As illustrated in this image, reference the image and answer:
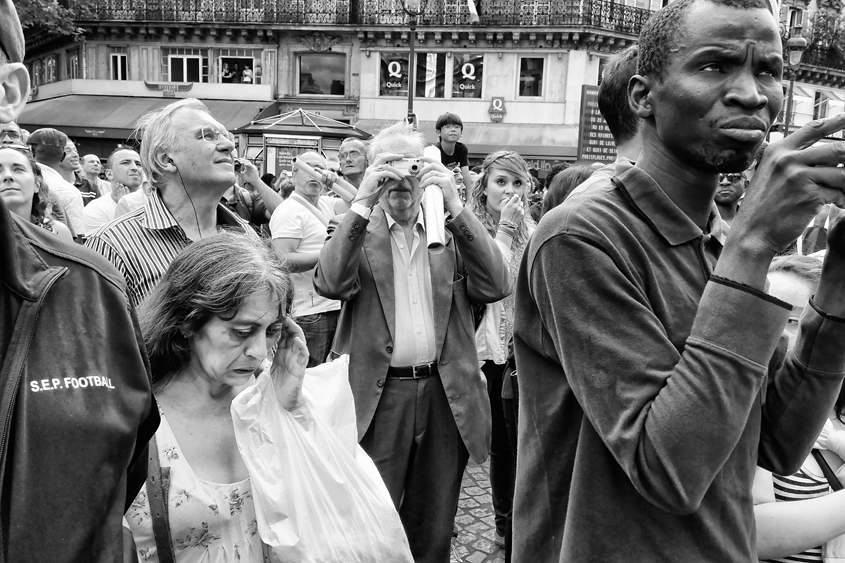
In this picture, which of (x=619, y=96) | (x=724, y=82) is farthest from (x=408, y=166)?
(x=724, y=82)

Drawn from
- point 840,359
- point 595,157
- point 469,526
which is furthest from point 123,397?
point 595,157

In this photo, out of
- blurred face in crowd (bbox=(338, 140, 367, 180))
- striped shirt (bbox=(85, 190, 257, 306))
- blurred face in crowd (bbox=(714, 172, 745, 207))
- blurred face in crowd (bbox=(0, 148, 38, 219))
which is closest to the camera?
striped shirt (bbox=(85, 190, 257, 306))

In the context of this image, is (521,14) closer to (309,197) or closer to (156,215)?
(309,197)

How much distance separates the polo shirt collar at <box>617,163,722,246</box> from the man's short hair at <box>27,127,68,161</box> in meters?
6.56

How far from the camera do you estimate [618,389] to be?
1215mm

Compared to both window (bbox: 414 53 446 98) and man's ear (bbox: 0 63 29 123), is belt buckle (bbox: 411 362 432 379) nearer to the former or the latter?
man's ear (bbox: 0 63 29 123)

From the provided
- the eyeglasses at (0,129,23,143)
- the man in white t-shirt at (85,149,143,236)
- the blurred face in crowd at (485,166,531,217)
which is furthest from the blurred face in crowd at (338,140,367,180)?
the eyeglasses at (0,129,23,143)

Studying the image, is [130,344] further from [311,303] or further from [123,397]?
[311,303]

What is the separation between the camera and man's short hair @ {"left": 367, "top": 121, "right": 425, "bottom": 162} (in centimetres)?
379

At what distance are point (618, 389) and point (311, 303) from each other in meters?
4.22

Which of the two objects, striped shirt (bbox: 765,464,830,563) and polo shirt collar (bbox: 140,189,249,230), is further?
polo shirt collar (bbox: 140,189,249,230)

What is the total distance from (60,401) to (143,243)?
193cm

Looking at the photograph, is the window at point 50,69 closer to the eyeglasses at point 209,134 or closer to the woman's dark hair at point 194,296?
the eyeglasses at point 209,134

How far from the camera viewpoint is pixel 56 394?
3.71 feet
